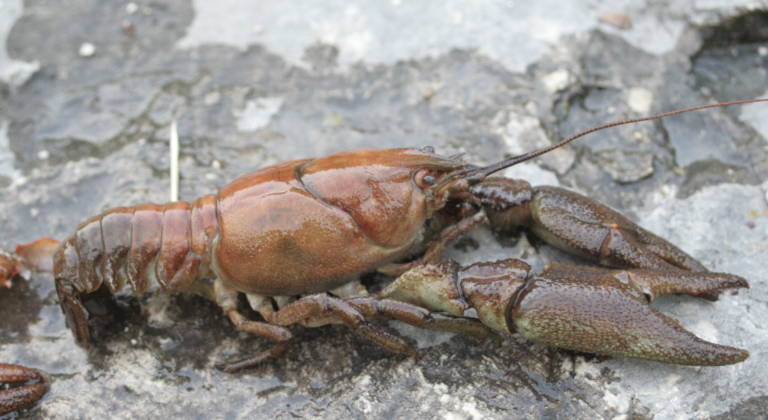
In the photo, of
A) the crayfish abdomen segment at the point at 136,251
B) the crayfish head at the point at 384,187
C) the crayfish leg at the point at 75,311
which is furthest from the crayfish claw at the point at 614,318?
the crayfish leg at the point at 75,311

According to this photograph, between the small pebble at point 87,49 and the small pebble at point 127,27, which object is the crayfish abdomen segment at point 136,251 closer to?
the small pebble at point 87,49


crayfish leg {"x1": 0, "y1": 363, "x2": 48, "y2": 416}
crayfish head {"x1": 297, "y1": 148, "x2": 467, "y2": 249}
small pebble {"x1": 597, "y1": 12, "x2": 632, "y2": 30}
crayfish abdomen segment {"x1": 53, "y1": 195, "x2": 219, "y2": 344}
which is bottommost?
crayfish leg {"x1": 0, "y1": 363, "x2": 48, "y2": 416}

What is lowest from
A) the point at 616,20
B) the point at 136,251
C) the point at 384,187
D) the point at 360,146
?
the point at 136,251

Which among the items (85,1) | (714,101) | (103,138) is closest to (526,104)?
(714,101)

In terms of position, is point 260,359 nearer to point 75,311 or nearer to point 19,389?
point 75,311

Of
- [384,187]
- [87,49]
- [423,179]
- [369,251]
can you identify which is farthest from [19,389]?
[87,49]

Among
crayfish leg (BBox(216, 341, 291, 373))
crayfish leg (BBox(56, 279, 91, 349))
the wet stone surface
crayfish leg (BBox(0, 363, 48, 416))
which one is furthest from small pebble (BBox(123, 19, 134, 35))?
crayfish leg (BBox(216, 341, 291, 373))

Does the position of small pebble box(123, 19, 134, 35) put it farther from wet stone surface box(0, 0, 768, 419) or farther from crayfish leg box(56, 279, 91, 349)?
crayfish leg box(56, 279, 91, 349)
